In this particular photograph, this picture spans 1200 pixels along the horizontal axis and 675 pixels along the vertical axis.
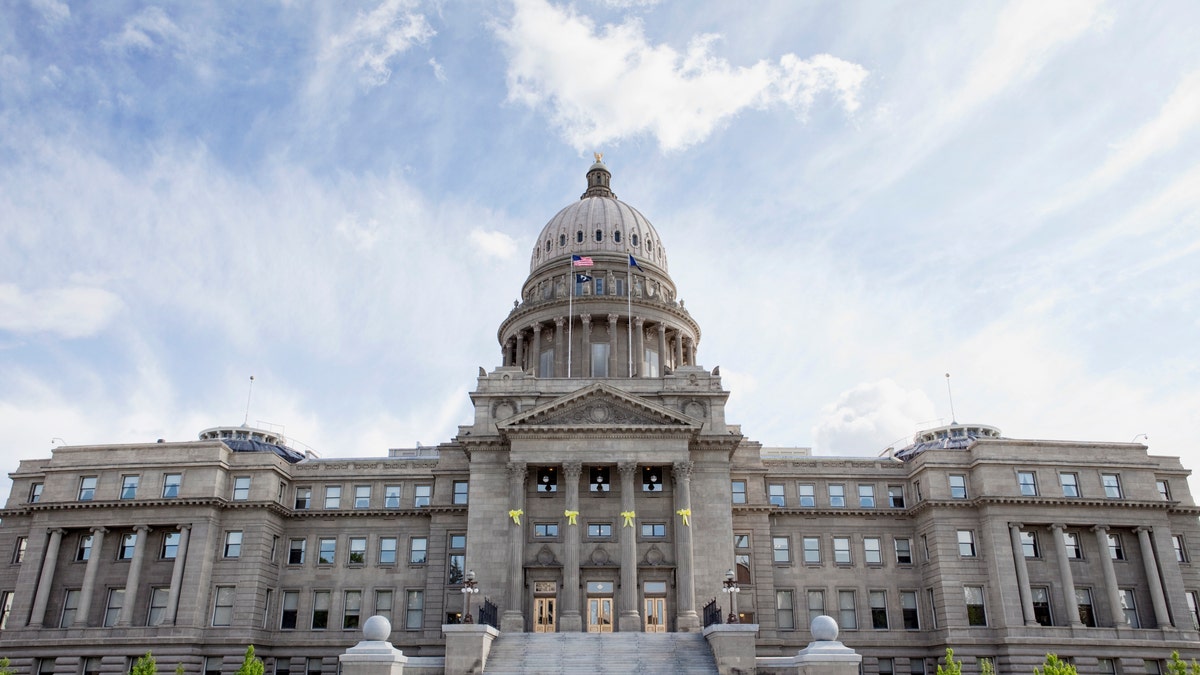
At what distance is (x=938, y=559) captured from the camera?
59844 mm

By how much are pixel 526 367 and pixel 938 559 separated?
118ft

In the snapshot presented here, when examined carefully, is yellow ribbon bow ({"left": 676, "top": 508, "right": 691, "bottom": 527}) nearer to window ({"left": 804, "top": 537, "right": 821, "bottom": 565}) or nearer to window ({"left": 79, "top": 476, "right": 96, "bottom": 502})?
window ({"left": 804, "top": 537, "right": 821, "bottom": 565})

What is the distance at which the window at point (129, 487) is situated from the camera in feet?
201

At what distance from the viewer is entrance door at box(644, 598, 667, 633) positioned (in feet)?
178

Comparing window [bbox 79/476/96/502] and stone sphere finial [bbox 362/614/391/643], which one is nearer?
stone sphere finial [bbox 362/614/391/643]

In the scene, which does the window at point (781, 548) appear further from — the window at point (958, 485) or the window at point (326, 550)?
the window at point (326, 550)

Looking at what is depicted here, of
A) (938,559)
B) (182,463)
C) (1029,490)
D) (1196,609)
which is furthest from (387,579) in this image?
(1196,609)

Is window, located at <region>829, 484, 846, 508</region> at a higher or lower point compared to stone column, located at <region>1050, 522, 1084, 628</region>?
higher

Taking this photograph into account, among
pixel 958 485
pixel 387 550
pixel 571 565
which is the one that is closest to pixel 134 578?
pixel 387 550

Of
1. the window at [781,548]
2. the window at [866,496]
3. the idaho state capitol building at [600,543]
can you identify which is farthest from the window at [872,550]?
the window at [781,548]

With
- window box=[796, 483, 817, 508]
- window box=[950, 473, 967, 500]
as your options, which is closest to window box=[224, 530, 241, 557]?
window box=[796, 483, 817, 508]

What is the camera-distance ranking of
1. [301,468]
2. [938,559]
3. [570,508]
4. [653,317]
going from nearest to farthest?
[570,508] → [938,559] → [301,468] → [653,317]

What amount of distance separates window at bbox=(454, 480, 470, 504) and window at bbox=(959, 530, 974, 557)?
111 ft

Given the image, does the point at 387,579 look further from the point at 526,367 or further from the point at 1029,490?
the point at 1029,490
